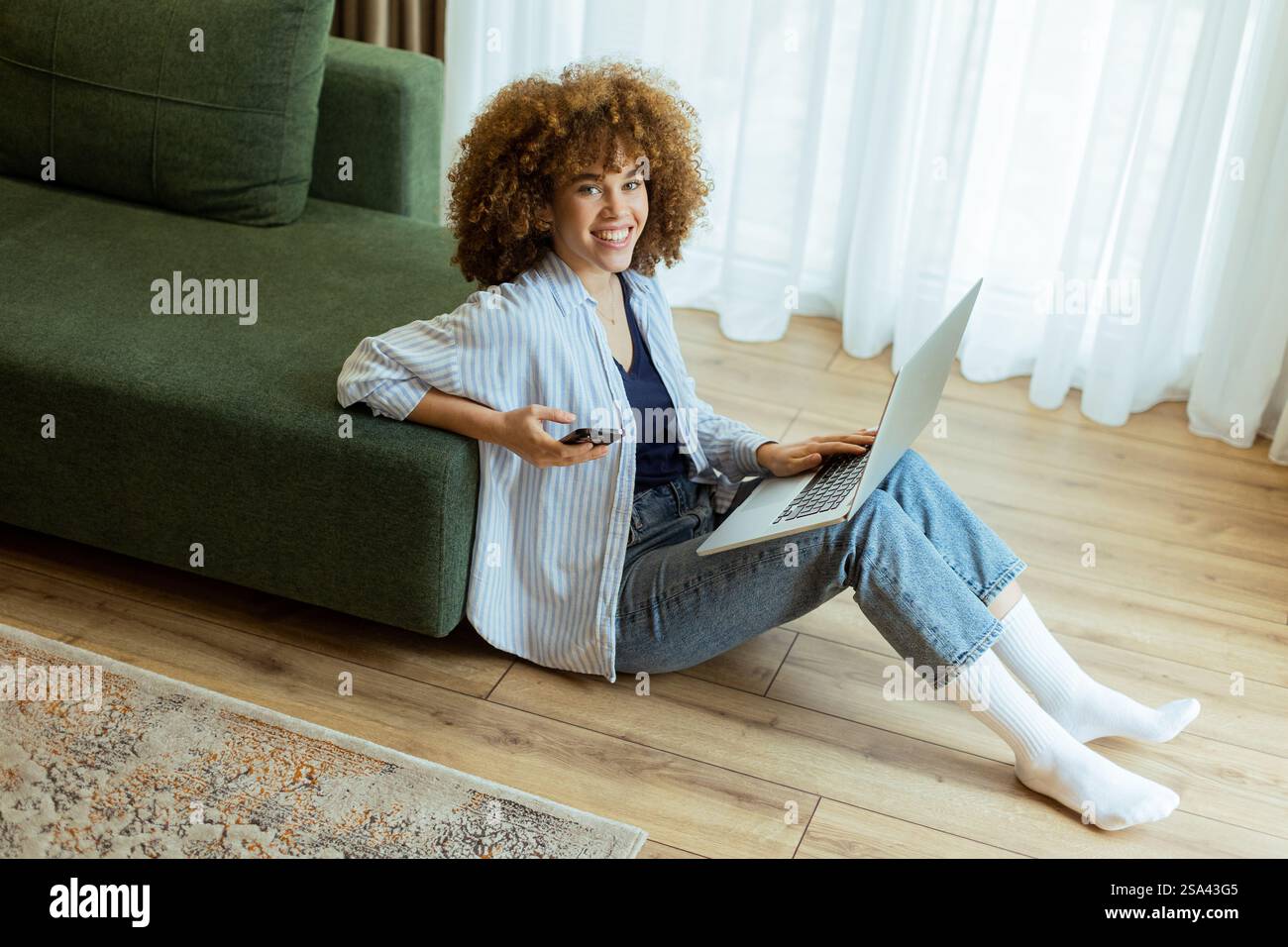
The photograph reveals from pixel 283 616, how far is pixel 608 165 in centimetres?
81

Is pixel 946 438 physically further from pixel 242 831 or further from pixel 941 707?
pixel 242 831

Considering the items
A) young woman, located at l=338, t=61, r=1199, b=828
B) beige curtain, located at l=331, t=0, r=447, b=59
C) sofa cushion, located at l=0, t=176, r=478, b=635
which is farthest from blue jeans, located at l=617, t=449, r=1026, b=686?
beige curtain, located at l=331, t=0, r=447, b=59

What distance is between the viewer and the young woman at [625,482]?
1.62 meters

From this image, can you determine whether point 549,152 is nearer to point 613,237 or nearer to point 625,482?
point 613,237

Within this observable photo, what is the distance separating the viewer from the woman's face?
167 centimetres

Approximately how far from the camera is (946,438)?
260cm

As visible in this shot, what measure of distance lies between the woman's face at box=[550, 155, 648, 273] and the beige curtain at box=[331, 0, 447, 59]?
1.38m

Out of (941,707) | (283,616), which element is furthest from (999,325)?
(283,616)

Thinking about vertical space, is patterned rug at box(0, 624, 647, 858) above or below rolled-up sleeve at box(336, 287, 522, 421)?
below

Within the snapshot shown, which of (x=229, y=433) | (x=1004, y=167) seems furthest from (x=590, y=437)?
(x=1004, y=167)

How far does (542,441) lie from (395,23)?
1681 millimetres

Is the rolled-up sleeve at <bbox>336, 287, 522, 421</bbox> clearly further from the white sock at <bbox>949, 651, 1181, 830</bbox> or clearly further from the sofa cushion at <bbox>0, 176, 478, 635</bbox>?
the white sock at <bbox>949, 651, 1181, 830</bbox>

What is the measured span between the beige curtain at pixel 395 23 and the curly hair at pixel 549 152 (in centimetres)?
125
